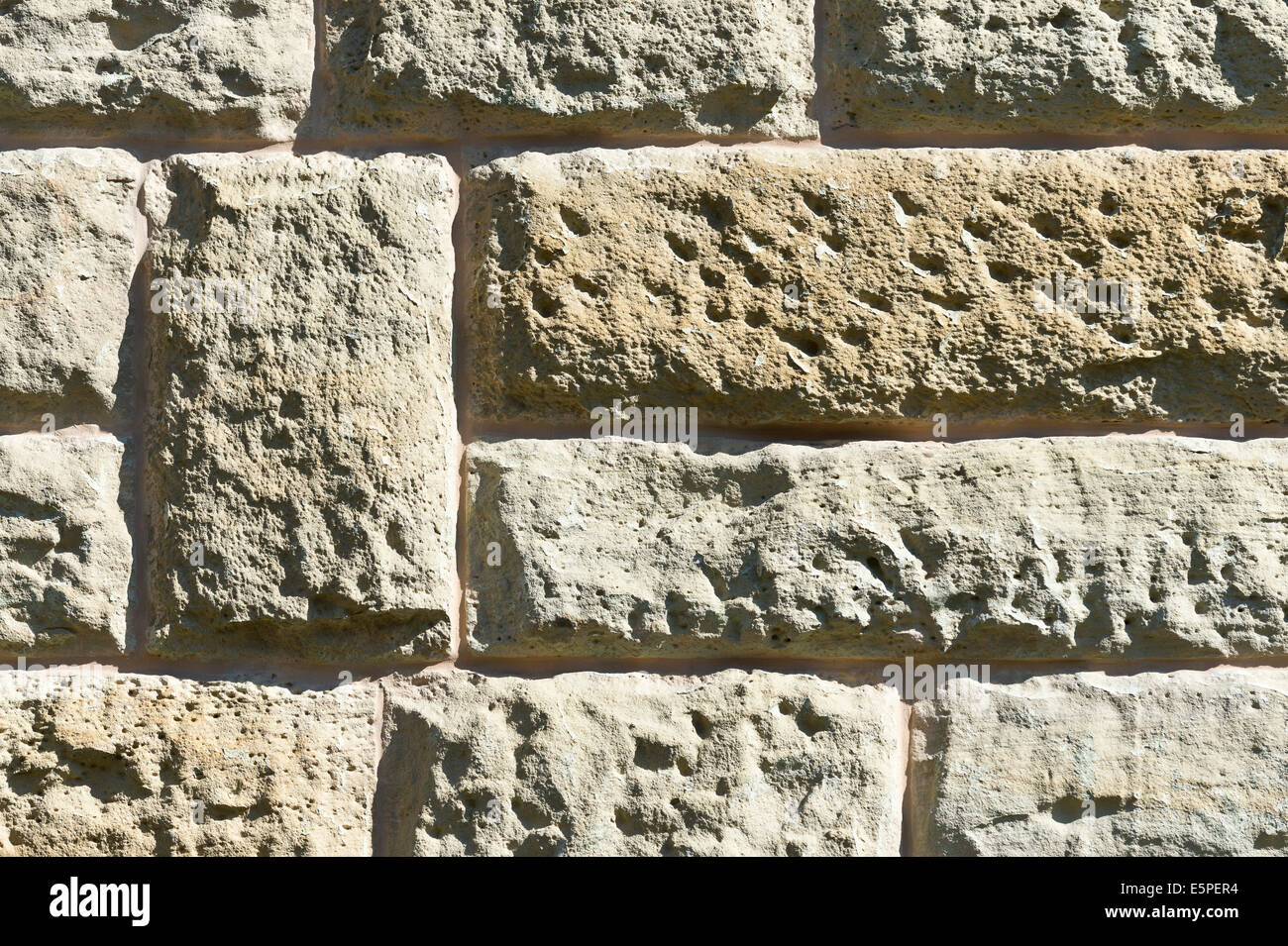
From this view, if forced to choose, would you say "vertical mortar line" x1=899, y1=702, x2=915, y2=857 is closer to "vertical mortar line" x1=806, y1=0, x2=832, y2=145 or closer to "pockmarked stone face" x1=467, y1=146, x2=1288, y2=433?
"pockmarked stone face" x1=467, y1=146, x2=1288, y2=433

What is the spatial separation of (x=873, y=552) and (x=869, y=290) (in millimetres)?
430

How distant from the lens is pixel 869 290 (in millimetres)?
1930

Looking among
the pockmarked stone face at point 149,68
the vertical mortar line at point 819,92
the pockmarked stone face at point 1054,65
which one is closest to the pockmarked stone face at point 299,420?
the pockmarked stone face at point 149,68

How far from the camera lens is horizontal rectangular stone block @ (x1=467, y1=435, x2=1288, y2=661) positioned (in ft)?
6.22

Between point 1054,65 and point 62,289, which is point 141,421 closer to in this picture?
point 62,289

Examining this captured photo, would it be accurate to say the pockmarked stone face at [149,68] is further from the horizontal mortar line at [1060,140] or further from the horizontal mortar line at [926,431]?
the horizontal mortar line at [1060,140]

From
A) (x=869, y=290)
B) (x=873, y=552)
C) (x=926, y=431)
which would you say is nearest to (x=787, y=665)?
(x=873, y=552)

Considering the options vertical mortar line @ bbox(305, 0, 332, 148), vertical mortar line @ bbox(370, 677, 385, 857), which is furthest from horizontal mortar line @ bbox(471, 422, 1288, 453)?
vertical mortar line @ bbox(305, 0, 332, 148)

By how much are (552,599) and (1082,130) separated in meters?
1.20

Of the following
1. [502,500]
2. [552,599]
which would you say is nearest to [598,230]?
[502,500]

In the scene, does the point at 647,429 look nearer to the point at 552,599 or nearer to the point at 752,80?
the point at 552,599

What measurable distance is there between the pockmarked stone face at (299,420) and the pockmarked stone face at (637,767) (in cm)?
16

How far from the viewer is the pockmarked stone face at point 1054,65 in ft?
6.50

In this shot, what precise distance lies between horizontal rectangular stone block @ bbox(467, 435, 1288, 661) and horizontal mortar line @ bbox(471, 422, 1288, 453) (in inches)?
1.4
